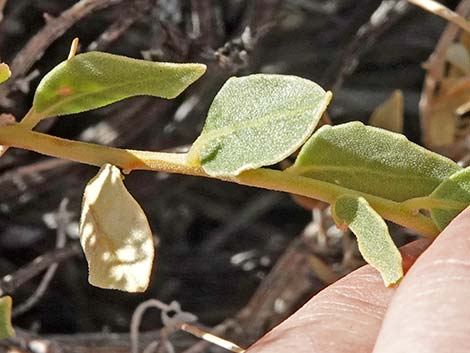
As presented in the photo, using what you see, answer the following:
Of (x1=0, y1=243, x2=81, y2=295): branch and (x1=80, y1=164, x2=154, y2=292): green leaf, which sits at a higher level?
(x1=80, y1=164, x2=154, y2=292): green leaf

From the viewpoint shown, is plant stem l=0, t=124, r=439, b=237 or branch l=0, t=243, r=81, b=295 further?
branch l=0, t=243, r=81, b=295

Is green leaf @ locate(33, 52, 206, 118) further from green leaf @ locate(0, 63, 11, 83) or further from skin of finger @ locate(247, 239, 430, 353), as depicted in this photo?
skin of finger @ locate(247, 239, 430, 353)

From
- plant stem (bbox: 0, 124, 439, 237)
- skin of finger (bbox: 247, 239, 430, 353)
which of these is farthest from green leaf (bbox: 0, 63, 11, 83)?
skin of finger (bbox: 247, 239, 430, 353)

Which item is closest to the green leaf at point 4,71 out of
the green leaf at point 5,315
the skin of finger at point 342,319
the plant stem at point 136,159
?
the plant stem at point 136,159

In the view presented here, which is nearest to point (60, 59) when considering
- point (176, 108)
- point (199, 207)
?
point (176, 108)

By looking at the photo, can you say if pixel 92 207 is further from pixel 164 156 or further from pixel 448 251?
pixel 448 251

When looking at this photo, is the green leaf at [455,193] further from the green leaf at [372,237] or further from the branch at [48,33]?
the branch at [48,33]
